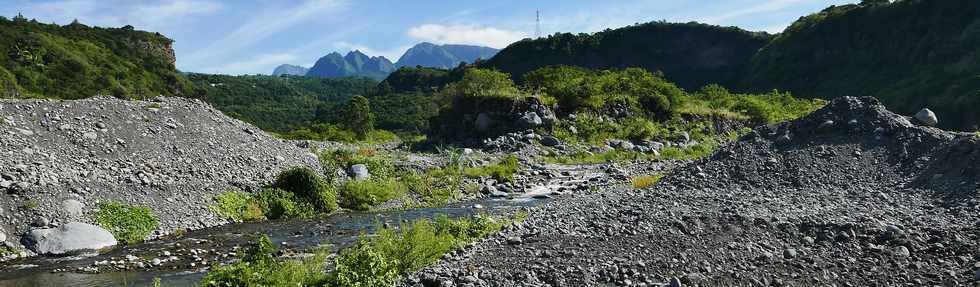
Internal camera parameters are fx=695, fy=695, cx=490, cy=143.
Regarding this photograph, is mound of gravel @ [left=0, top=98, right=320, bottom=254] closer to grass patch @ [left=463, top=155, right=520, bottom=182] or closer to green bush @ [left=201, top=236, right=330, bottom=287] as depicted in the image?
grass patch @ [left=463, top=155, right=520, bottom=182]

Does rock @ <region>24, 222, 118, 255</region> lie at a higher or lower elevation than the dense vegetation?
lower

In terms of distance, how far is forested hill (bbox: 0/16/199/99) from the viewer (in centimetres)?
7550

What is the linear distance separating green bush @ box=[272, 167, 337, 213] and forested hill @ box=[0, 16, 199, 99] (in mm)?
54104

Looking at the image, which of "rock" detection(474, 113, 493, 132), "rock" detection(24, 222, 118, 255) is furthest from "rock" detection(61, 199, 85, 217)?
"rock" detection(474, 113, 493, 132)

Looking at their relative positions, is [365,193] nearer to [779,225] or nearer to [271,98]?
[779,225]

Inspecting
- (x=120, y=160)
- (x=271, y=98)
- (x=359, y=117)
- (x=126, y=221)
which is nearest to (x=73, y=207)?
(x=126, y=221)

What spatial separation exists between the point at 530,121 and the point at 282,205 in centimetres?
1993

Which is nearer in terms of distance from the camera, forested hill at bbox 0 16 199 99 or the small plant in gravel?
the small plant in gravel

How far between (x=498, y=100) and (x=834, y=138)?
2234 cm

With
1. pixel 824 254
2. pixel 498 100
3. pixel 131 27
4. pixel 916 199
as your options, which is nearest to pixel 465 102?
pixel 498 100

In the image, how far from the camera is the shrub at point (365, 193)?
883 inches

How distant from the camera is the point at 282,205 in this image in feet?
68.3

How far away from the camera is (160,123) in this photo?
23.3 metres

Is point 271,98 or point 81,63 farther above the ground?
point 81,63
